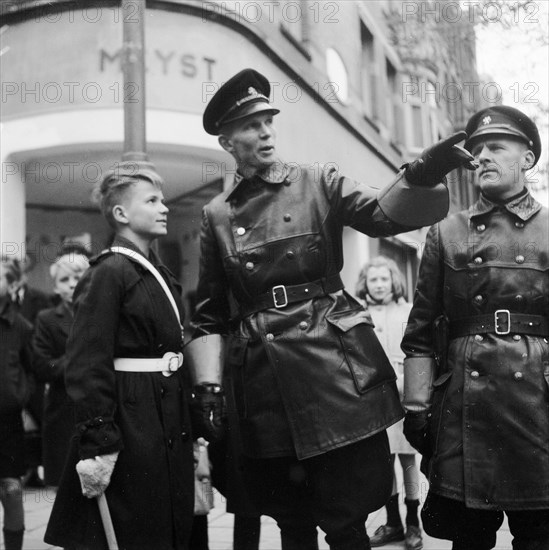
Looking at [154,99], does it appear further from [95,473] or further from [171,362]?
[95,473]

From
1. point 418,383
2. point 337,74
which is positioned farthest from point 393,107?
point 418,383

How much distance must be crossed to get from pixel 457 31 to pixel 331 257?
8120 mm

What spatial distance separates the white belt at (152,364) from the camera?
3117mm

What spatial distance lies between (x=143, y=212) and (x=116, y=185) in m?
0.17

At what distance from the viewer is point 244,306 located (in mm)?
3174

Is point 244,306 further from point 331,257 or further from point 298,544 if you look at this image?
point 298,544

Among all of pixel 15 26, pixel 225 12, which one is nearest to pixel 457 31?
pixel 225 12

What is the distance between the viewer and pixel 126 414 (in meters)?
3.04

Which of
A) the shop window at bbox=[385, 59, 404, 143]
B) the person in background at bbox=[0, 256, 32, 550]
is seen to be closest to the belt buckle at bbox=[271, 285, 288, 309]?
the person in background at bbox=[0, 256, 32, 550]

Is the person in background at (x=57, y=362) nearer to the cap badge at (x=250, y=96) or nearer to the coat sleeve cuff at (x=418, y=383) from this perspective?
the cap badge at (x=250, y=96)

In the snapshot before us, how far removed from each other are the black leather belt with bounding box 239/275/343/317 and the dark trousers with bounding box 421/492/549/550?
3.13ft

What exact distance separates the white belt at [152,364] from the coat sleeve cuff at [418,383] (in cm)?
94

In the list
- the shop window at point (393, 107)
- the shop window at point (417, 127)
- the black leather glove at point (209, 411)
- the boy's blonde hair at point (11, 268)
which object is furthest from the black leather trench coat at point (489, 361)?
the shop window at point (417, 127)

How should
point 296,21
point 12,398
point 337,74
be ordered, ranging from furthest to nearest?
1. point 337,74
2. point 296,21
3. point 12,398
